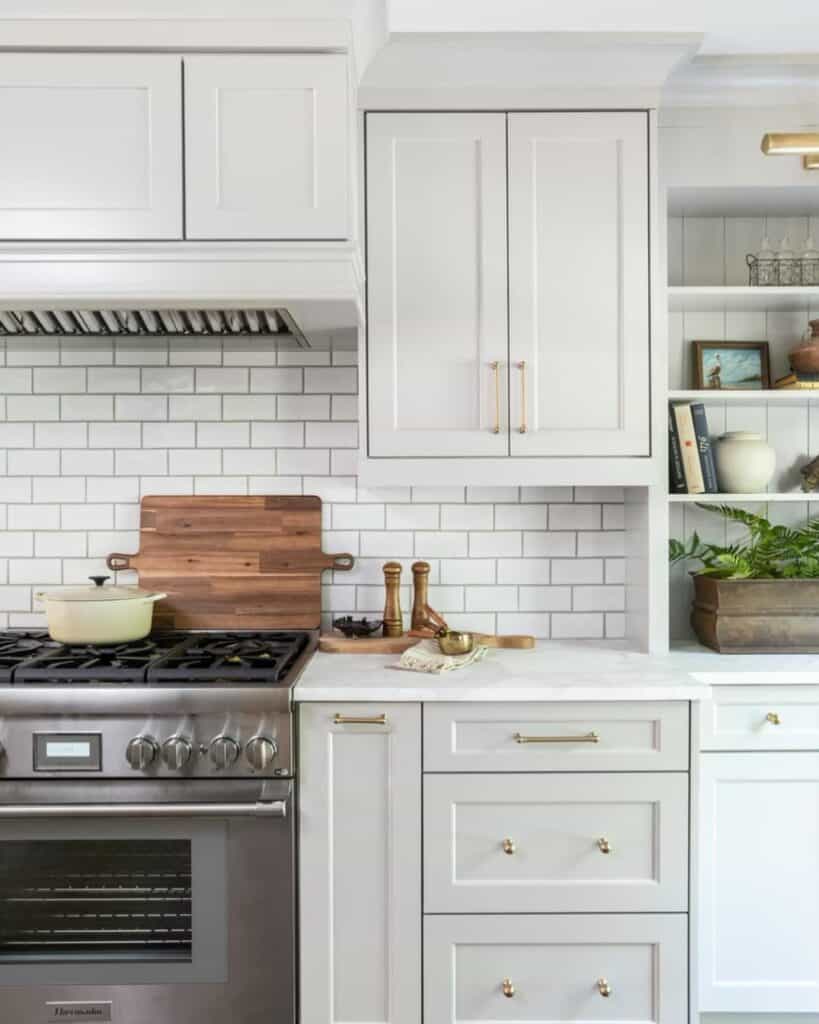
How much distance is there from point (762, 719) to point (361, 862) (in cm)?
106

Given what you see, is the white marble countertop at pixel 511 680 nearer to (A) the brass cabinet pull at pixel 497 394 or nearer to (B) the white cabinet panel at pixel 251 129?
(A) the brass cabinet pull at pixel 497 394

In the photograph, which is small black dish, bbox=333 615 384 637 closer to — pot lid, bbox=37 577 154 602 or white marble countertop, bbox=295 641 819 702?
white marble countertop, bbox=295 641 819 702

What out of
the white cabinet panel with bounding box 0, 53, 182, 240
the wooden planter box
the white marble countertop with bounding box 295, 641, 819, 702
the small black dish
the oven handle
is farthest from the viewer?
the small black dish

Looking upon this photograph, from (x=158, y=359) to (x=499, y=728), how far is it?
154 cm

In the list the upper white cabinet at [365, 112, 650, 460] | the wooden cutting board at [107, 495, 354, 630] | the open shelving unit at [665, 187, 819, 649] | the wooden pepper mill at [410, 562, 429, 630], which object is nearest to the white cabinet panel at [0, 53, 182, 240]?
the upper white cabinet at [365, 112, 650, 460]

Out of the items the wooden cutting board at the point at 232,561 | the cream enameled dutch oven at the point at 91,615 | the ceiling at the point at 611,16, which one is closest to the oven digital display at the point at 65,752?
the cream enameled dutch oven at the point at 91,615

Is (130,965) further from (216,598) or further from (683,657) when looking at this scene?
(683,657)

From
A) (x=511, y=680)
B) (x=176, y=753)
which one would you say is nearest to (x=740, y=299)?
(x=511, y=680)

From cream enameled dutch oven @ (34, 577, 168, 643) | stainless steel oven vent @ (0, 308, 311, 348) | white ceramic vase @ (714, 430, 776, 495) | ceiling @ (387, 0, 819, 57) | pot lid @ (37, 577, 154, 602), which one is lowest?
cream enameled dutch oven @ (34, 577, 168, 643)

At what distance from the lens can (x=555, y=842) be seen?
1954 millimetres

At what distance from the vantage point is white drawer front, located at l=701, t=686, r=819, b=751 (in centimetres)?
210

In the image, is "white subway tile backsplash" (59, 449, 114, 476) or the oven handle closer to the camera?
the oven handle

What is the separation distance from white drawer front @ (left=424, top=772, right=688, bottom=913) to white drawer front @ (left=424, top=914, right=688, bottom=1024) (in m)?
0.04

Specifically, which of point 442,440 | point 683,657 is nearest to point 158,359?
point 442,440
